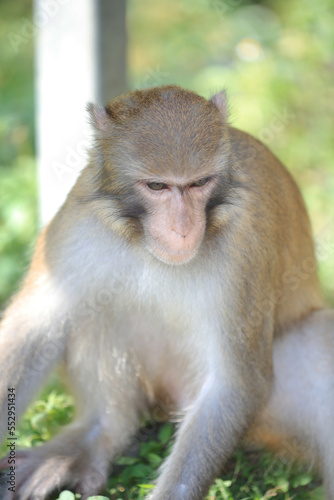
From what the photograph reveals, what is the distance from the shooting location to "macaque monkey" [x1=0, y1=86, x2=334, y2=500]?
3.42 m

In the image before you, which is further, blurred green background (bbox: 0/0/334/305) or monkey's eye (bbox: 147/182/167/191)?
blurred green background (bbox: 0/0/334/305)

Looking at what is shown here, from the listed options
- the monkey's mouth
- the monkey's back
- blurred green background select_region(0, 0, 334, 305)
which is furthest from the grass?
blurred green background select_region(0, 0, 334, 305)

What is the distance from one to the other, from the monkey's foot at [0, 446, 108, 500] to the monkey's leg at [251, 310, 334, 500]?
38.6 inches

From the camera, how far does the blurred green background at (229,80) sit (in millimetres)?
7289

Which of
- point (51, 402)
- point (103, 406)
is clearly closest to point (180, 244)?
point (103, 406)

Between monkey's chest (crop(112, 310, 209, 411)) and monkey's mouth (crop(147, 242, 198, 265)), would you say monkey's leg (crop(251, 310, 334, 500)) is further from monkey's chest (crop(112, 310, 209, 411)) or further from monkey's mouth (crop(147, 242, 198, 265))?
monkey's mouth (crop(147, 242, 198, 265))

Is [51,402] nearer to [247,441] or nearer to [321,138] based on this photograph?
[247,441]

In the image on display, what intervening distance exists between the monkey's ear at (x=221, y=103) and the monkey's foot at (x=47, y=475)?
6.99 feet

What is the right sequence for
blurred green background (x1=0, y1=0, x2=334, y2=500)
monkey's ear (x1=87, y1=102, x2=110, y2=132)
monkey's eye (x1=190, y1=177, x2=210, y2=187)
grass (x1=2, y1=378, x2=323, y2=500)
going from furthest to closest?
blurred green background (x1=0, y1=0, x2=334, y2=500) → grass (x1=2, y1=378, x2=323, y2=500) → monkey's ear (x1=87, y1=102, x2=110, y2=132) → monkey's eye (x1=190, y1=177, x2=210, y2=187)

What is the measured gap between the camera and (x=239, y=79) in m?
9.05

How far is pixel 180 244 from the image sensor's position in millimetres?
3258

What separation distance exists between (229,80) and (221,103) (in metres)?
5.50

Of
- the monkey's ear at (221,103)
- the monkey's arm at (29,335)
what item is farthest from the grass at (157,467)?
the monkey's ear at (221,103)

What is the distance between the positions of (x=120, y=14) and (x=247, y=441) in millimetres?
3775
